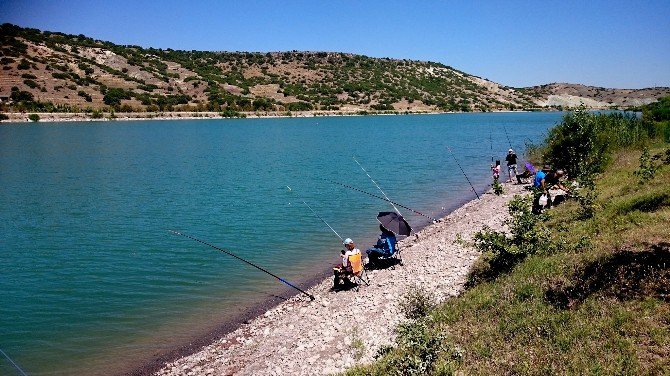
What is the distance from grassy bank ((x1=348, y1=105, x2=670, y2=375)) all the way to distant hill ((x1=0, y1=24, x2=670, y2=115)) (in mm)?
121428

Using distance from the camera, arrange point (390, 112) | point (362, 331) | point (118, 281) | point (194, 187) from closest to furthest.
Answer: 1. point (362, 331)
2. point (118, 281)
3. point (194, 187)
4. point (390, 112)

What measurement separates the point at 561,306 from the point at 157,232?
21.9 meters

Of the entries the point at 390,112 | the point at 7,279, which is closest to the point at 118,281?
the point at 7,279

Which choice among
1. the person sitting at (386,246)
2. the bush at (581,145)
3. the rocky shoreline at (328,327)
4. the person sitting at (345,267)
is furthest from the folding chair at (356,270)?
the bush at (581,145)

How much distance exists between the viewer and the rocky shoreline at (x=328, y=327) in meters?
10.8

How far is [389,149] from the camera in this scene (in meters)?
64.0

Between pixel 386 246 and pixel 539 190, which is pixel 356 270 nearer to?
pixel 386 246

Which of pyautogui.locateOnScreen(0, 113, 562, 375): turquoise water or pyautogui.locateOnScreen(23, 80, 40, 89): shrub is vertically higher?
pyautogui.locateOnScreen(23, 80, 40, 89): shrub

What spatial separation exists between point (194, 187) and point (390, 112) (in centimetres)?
13229

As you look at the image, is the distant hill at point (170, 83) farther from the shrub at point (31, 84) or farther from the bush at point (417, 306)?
the bush at point (417, 306)

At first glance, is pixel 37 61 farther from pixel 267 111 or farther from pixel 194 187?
pixel 194 187

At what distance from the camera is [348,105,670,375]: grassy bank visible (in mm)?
7320

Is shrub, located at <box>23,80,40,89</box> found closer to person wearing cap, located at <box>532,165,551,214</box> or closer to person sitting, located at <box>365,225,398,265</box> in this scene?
person sitting, located at <box>365,225,398,265</box>

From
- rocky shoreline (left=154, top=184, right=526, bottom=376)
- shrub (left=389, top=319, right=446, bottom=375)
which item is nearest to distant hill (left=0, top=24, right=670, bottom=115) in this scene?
rocky shoreline (left=154, top=184, right=526, bottom=376)
